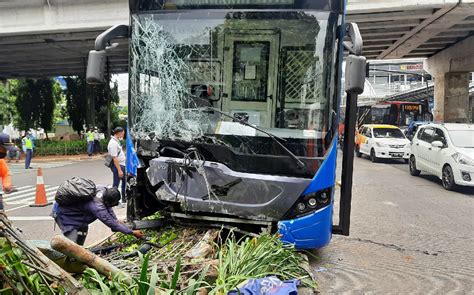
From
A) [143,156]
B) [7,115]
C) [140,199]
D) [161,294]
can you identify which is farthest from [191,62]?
[7,115]

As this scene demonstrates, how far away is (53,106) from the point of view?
31297 millimetres

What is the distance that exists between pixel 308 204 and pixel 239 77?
63.2 inches

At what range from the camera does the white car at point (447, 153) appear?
10883 millimetres

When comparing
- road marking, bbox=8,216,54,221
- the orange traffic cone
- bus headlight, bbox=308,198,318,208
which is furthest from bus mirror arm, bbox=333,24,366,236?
the orange traffic cone

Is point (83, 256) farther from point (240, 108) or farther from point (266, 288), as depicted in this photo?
point (240, 108)

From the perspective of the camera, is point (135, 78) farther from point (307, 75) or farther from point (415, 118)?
point (415, 118)

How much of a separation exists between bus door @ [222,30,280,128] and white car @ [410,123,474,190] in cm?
825

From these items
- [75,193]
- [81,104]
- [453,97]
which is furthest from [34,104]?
[75,193]

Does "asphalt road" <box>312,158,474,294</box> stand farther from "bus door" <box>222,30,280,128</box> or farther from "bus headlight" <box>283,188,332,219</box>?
"bus door" <box>222,30,280,128</box>

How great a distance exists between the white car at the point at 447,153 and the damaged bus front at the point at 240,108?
7.67 m

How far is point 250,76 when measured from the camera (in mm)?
4750

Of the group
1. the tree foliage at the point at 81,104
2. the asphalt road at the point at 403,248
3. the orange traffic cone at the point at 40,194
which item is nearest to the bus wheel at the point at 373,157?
the asphalt road at the point at 403,248

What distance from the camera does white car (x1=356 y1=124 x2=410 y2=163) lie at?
62.0ft

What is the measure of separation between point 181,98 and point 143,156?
799 mm
